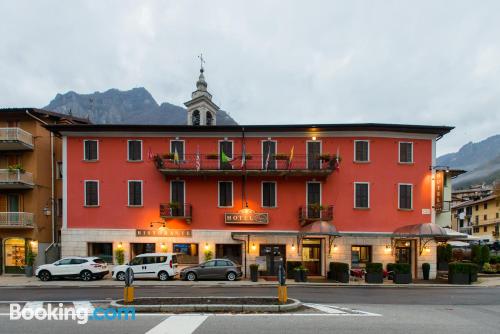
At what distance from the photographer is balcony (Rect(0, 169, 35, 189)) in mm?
25250

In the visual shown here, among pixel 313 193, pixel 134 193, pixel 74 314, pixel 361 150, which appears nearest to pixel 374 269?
pixel 313 193

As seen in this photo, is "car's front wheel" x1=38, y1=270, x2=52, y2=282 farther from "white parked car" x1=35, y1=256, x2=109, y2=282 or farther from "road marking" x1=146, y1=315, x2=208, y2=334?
"road marking" x1=146, y1=315, x2=208, y2=334

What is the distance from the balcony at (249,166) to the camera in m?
24.3

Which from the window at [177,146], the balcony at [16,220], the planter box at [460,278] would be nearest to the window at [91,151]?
the window at [177,146]

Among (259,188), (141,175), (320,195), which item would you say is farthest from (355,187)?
(141,175)

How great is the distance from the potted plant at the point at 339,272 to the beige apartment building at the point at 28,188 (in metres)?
19.6

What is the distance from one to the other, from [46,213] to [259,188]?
615 inches

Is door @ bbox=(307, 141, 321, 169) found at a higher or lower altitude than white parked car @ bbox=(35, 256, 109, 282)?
higher

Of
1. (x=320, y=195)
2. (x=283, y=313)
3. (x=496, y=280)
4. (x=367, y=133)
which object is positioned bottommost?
(x=496, y=280)

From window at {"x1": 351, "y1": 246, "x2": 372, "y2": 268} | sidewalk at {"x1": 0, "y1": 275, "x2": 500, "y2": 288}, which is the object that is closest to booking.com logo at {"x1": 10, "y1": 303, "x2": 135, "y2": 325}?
sidewalk at {"x1": 0, "y1": 275, "x2": 500, "y2": 288}

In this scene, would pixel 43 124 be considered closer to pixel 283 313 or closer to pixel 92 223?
pixel 92 223

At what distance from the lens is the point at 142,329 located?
938 centimetres

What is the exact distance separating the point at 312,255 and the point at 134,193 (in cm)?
A: 1304

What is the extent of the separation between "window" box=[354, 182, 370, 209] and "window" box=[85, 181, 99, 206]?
17.9m
